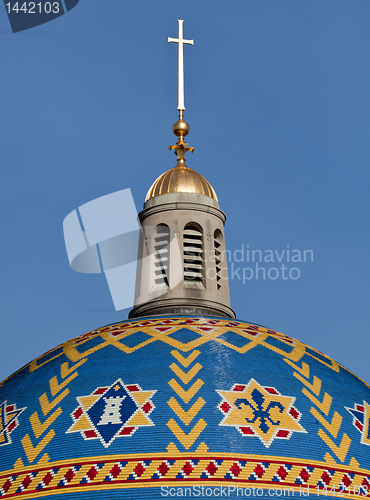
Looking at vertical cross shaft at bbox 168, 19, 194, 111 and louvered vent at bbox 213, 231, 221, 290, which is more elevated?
vertical cross shaft at bbox 168, 19, 194, 111

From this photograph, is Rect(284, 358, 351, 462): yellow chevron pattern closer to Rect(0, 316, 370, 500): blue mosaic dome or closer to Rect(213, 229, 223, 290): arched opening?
Rect(0, 316, 370, 500): blue mosaic dome

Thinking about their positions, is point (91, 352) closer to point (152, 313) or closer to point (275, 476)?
point (152, 313)

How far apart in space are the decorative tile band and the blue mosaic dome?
22 mm

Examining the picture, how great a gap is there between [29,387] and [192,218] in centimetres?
769

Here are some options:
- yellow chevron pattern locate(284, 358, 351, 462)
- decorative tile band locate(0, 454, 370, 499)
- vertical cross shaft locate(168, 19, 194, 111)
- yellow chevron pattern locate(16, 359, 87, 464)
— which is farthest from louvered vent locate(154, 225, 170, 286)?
decorative tile band locate(0, 454, 370, 499)

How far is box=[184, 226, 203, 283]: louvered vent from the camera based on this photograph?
26.3 metres

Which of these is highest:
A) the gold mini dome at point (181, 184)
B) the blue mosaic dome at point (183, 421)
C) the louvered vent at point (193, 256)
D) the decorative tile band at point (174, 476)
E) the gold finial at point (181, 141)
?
the gold finial at point (181, 141)

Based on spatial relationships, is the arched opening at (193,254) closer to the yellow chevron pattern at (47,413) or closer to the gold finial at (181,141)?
the gold finial at (181,141)

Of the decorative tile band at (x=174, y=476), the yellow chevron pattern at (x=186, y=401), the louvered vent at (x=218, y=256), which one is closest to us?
the decorative tile band at (x=174, y=476)

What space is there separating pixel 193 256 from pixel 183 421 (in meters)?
8.00

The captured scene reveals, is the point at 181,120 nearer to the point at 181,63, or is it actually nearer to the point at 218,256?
the point at 181,63

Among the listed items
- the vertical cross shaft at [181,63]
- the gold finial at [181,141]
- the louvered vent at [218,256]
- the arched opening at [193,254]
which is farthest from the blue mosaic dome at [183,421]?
the vertical cross shaft at [181,63]

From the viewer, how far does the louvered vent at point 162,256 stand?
26422 mm

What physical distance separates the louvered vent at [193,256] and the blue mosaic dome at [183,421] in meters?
3.68
